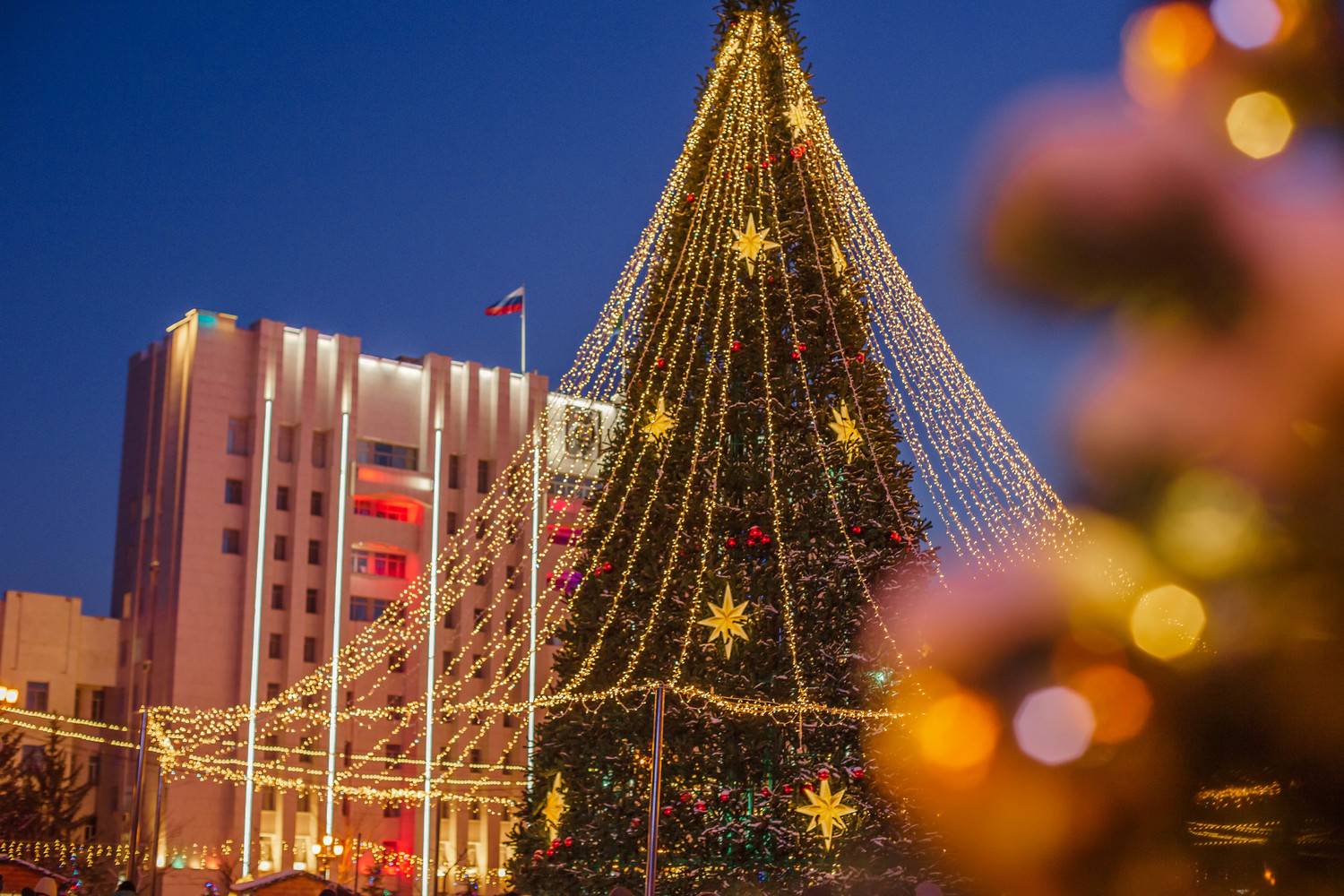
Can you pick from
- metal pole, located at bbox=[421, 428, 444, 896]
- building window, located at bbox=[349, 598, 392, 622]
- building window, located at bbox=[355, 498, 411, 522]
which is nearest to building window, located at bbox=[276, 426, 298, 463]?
building window, located at bbox=[355, 498, 411, 522]

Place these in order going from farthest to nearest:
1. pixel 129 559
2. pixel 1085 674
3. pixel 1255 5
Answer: pixel 129 559 < pixel 1085 674 < pixel 1255 5

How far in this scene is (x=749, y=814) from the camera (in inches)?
653

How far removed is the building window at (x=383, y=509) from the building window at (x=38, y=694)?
13552 mm

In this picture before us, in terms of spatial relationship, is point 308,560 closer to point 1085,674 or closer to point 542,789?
point 542,789

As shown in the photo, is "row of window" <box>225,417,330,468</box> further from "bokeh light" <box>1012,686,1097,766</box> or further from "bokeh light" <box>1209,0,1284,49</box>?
"bokeh light" <box>1209,0,1284,49</box>

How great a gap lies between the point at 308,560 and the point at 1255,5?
59279 mm

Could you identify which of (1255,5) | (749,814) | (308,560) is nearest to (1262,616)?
(1255,5)

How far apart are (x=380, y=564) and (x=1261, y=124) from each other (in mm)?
61589

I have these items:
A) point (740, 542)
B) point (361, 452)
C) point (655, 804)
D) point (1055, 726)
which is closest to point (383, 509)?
point (361, 452)

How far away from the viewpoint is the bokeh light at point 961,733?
2.39 meters

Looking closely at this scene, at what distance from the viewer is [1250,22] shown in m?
1.83

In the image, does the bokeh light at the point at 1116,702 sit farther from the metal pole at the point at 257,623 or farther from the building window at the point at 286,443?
the building window at the point at 286,443

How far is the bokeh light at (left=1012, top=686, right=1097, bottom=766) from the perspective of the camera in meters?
2.12

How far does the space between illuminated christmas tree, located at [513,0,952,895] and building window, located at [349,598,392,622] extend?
1706 inches
